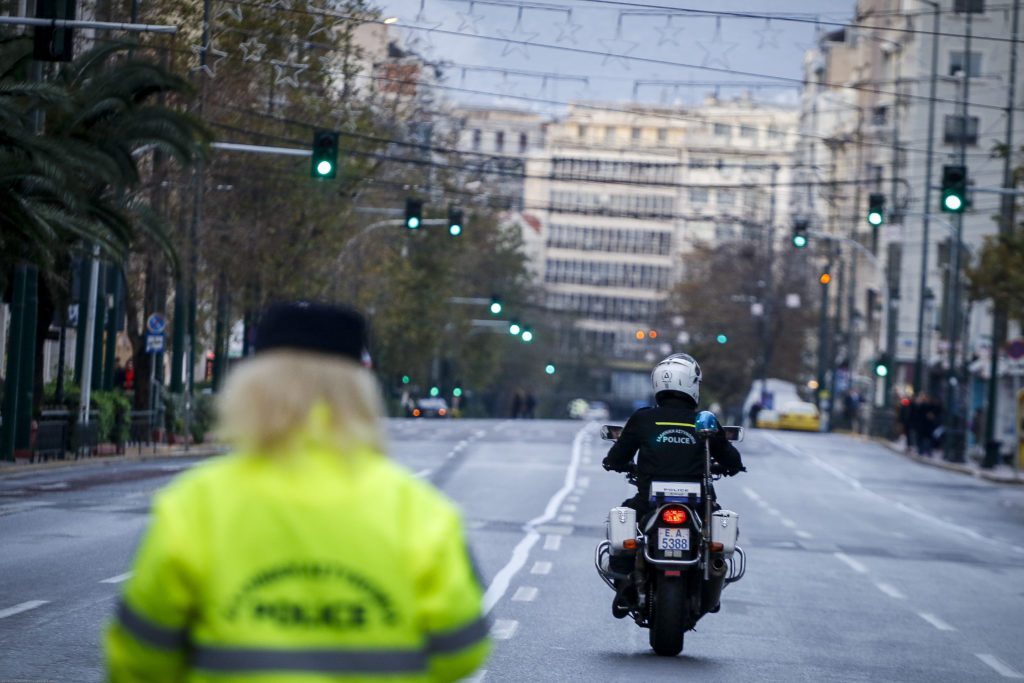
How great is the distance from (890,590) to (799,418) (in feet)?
215

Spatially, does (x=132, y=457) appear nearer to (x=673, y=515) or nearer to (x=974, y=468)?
(x=974, y=468)

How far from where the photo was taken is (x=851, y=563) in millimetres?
21422

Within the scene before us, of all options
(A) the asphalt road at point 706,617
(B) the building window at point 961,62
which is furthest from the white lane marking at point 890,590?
(B) the building window at point 961,62

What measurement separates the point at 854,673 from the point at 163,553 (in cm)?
870

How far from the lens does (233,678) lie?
3.64 metres

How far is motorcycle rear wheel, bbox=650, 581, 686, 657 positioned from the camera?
38.4ft

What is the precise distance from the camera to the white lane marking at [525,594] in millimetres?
15414

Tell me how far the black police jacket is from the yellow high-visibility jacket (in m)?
8.06

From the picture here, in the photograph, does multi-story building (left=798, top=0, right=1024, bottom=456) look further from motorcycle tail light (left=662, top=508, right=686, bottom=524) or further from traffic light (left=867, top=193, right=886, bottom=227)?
motorcycle tail light (left=662, top=508, right=686, bottom=524)

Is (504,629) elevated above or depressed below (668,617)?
below

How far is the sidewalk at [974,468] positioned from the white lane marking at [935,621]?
32.4 meters

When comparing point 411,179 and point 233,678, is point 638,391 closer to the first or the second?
point 411,179

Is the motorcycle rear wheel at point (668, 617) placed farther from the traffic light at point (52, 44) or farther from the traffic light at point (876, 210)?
the traffic light at point (876, 210)

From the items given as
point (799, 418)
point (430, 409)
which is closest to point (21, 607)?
point (799, 418)
